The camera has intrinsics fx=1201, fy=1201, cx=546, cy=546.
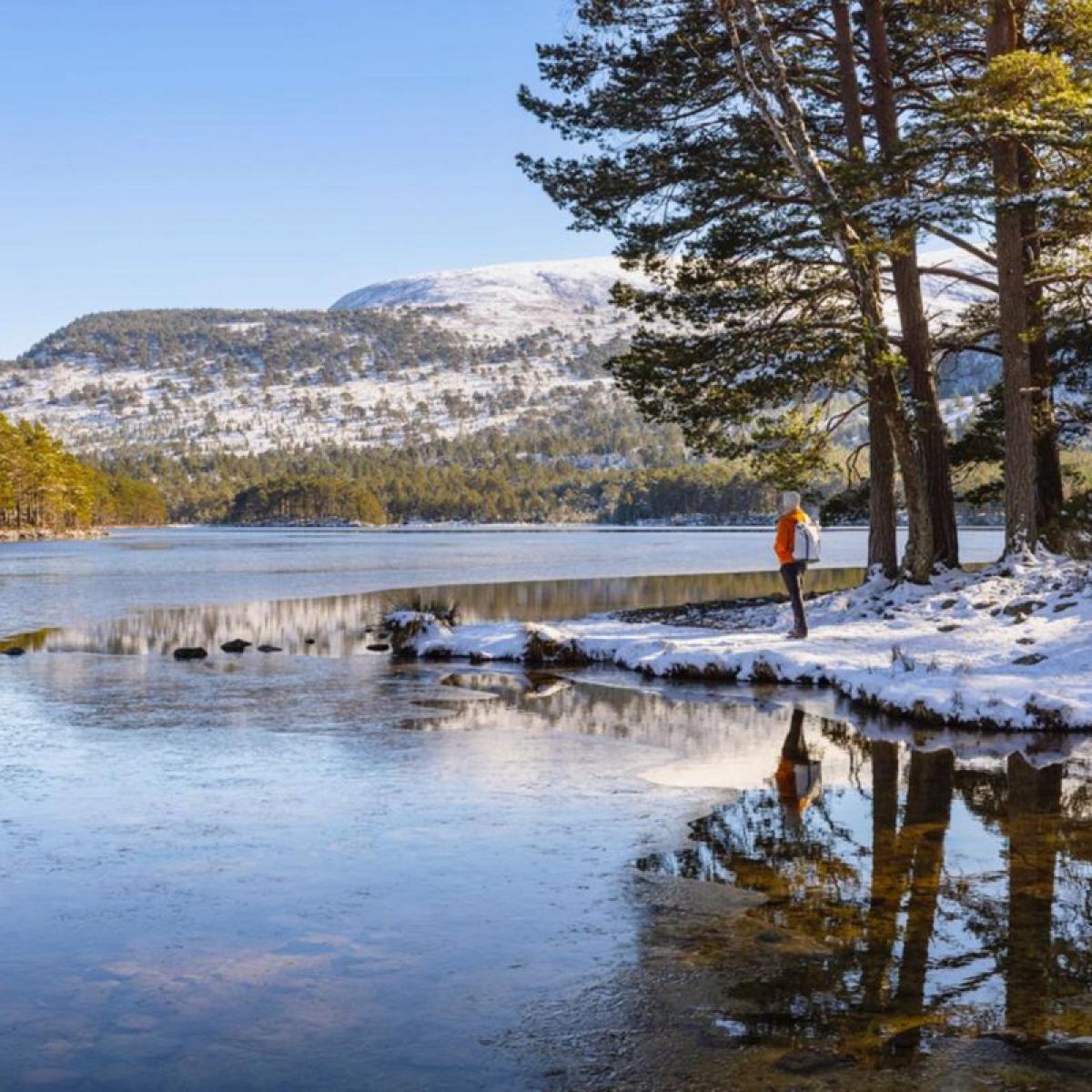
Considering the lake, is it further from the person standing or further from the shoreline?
the shoreline

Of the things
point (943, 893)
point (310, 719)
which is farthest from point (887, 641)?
point (943, 893)

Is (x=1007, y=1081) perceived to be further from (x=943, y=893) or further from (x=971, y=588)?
(x=971, y=588)

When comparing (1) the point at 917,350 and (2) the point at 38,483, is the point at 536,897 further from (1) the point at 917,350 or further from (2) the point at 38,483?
(2) the point at 38,483

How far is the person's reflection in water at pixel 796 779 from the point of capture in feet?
28.6

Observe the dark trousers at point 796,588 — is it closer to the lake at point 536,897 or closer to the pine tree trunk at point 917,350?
the lake at point 536,897

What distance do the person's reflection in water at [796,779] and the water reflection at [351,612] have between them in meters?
10.7

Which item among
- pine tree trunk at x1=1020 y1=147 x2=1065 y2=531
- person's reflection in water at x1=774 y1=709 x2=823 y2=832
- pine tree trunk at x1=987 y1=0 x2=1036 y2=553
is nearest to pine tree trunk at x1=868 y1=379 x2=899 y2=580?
pine tree trunk at x1=987 y1=0 x2=1036 y2=553

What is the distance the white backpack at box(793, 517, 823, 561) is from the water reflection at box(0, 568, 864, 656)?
772 cm

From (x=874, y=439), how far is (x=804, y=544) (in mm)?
5776

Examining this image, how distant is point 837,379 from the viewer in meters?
20.4

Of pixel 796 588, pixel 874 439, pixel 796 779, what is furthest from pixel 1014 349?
pixel 796 779

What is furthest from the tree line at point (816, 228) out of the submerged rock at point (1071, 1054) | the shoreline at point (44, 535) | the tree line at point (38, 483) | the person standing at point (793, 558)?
the shoreline at point (44, 535)

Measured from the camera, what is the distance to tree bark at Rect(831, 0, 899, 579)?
20.8 meters

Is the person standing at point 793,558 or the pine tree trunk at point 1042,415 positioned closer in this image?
the person standing at point 793,558
